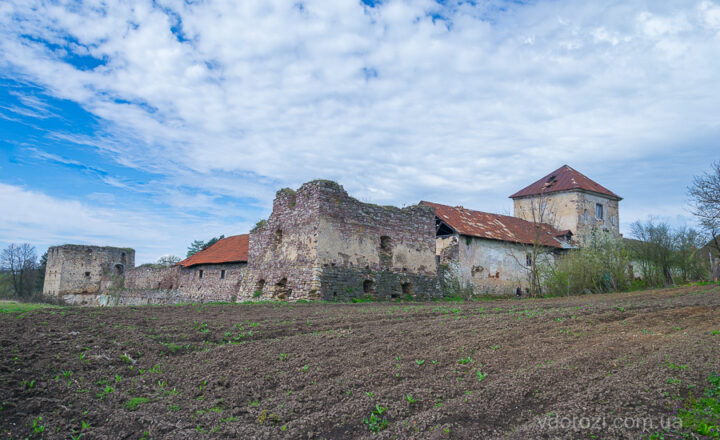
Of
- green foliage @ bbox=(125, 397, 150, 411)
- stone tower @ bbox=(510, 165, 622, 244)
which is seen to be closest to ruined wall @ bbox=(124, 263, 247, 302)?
green foliage @ bbox=(125, 397, 150, 411)

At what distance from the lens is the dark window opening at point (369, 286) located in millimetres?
20031

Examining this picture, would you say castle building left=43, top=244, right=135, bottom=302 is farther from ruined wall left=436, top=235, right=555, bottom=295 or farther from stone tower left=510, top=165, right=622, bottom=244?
stone tower left=510, top=165, right=622, bottom=244

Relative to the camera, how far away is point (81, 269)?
36.5 metres

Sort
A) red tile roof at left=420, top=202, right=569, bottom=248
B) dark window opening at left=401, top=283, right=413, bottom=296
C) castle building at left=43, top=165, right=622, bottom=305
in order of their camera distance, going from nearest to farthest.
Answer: castle building at left=43, top=165, right=622, bottom=305
dark window opening at left=401, top=283, right=413, bottom=296
red tile roof at left=420, top=202, right=569, bottom=248

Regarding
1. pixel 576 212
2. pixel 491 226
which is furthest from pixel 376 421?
pixel 576 212

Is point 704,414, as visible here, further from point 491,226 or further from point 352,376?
point 491,226

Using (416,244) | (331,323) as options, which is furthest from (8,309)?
(416,244)

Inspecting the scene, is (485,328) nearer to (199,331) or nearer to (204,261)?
(199,331)

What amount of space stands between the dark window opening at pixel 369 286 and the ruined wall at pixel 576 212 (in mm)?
19772

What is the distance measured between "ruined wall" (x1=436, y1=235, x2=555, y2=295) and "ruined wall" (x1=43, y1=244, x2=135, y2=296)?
24.1 m

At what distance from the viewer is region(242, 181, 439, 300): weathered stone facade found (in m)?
18.9

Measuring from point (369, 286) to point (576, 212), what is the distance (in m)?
22.4

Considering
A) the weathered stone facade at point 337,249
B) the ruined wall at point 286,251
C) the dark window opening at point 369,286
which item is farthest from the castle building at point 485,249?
the ruined wall at point 286,251

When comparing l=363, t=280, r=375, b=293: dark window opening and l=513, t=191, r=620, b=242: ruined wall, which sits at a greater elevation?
l=513, t=191, r=620, b=242: ruined wall
